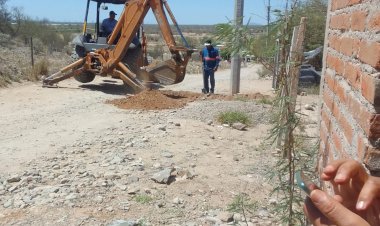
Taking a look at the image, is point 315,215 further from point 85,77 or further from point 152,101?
point 85,77

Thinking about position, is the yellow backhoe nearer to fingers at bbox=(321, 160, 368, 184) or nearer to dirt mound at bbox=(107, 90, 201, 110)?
dirt mound at bbox=(107, 90, 201, 110)

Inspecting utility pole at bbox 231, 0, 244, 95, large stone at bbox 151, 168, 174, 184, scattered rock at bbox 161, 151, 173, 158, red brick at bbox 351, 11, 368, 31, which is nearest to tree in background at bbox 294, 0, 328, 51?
red brick at bbox 351, 11, 368, 31

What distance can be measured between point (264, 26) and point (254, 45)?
125 mm

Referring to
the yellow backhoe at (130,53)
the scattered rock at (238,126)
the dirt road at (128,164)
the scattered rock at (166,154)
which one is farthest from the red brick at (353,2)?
the yellow backhoe at (130,53)

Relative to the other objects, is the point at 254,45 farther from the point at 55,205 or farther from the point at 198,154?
the point at 198,154

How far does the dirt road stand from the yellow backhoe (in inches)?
69.5

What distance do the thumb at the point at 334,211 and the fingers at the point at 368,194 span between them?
43 mm

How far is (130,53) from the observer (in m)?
12.3

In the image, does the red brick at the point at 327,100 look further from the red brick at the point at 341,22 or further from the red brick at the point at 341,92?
the red brick at the point at 341,22

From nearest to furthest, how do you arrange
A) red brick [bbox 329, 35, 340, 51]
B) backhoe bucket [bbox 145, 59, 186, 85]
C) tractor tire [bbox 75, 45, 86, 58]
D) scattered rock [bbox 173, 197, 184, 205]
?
red brick [bbox 329, 35, 340, 51] < scattered rock [bbox 173, 197, 184, 205] < backhoe bucket [bbox 145, 59, 186, 85] < tractor tire [bbox 75, 45, 86, 58]

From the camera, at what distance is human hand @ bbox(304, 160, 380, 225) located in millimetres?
1200

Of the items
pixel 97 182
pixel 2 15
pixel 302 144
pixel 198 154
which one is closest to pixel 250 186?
pixel 198 154

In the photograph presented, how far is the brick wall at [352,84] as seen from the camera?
1608 mm

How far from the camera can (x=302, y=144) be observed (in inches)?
122
